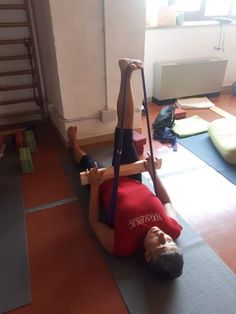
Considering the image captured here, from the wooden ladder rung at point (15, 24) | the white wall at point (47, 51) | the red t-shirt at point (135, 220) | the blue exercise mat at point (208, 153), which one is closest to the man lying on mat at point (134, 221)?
the red t-shirt at point (135, 220)

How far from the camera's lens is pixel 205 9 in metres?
3.71

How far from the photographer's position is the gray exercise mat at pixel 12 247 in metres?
1.30

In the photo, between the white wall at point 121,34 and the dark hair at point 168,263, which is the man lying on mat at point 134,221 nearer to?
the dark hair at point 168,263

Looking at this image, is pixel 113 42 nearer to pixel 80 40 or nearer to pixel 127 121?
pixel 80 40

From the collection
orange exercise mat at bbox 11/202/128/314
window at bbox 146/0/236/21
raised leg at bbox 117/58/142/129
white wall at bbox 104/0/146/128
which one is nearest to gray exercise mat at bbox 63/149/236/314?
orange exercise mat at bbox 11/202/128/314

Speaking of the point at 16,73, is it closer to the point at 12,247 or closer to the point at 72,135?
the point at 72,135

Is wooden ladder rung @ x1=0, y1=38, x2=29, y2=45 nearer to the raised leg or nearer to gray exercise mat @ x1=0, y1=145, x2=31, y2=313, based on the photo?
gray exercise mat @ x1=0, y1=145, x2=31, y2=313

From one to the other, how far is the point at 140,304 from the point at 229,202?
1010 millimetres

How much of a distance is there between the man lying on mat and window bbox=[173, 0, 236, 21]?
270 cm

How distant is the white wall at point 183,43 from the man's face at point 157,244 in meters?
2.65

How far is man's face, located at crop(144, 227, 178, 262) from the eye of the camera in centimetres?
121

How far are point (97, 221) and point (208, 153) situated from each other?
1.39m

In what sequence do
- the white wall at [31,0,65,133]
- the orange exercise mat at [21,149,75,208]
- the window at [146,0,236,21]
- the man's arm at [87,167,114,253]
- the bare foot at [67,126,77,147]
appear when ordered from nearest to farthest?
the man's arm at [87,167,114,253], the orange exercise mat at [21,149,75,208], the white wall at [31,0,65,133], the bare foot at [67,126,77,147], the window at [146,0,236,21]

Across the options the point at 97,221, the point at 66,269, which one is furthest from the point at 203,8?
the point at 66,269
